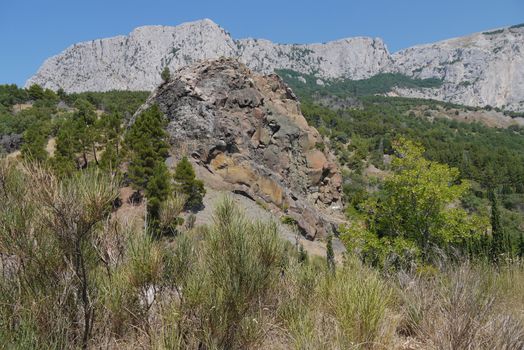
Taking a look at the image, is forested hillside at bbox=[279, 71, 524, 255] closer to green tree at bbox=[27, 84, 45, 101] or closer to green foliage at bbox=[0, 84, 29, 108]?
green tree at bbox=[27, 84, 45, 101]

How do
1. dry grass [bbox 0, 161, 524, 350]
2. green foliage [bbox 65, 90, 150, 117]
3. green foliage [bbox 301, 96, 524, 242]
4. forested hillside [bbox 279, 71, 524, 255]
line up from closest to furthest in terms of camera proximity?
dry grass [bbox 0, 161, 524, 350], green foliage [bbox 65, 90, 150, 117], forested hillside [bbox 279, 71, 524, 255], green foliage [bbox 301, 96, 524, 242]

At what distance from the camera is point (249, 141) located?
36.8m

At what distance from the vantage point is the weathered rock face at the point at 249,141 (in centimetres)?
3400

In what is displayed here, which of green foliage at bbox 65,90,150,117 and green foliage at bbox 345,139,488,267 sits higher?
green foliage at bbox 65,90,150,117

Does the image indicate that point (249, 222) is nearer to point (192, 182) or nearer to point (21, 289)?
point (21, 289)

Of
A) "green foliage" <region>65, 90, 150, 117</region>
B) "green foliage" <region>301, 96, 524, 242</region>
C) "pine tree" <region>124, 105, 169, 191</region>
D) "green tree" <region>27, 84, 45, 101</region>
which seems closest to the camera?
"pine tree" <region>124, 105, 169, 191</region>

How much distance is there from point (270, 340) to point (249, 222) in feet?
4.38

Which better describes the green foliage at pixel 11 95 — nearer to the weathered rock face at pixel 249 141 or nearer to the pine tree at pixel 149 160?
the weathered rock face at pixel 249 141

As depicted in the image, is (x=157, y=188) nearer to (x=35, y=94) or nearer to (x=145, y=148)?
(x=145, y=148)

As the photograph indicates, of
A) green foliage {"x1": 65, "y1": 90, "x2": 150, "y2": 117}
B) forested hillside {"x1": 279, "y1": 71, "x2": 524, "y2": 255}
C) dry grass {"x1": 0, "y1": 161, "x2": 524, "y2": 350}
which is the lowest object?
forested hillside {"x1": 279, "y1": 71, "x2": 524, "y2": 255}

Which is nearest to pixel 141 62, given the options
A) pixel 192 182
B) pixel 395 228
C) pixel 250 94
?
pixel 250 94

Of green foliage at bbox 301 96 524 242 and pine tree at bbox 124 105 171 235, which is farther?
green foliage at bbox 301 96 524 242

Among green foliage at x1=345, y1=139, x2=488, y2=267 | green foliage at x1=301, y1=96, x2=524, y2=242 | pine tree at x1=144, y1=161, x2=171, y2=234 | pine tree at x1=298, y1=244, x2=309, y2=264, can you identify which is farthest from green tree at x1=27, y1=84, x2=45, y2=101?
pine tree at x1=298, y1=244, x2=309, y2=264

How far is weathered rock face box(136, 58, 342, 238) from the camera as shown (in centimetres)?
3400
